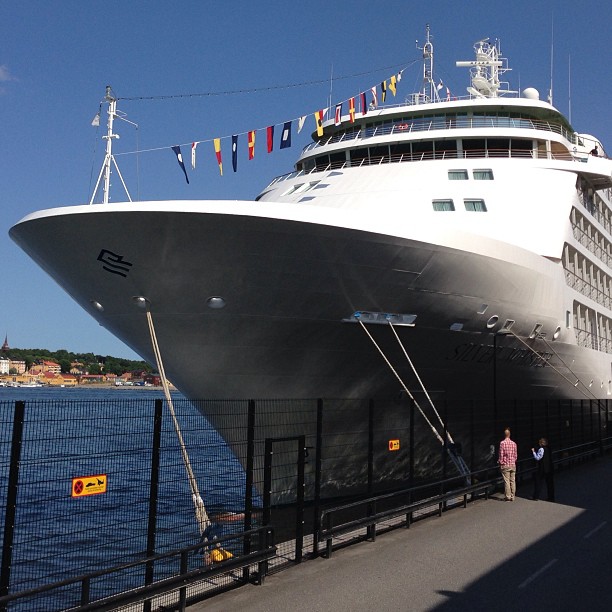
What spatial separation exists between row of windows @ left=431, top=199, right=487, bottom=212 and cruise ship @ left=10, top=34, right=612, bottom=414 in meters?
0.03

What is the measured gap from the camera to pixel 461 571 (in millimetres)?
8086

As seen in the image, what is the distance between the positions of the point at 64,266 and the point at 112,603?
26.9 feet

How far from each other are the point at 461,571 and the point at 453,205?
37.3 ft

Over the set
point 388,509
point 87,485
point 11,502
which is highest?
point 87,485

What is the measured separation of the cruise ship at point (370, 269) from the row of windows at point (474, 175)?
46mm

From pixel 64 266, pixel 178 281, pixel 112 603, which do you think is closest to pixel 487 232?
pixel 178 281

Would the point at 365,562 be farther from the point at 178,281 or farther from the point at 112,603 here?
the point at 178,281

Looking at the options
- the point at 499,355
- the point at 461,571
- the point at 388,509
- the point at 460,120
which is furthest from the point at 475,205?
the point at 461,571

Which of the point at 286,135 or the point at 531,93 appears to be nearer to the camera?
the point at 286,135

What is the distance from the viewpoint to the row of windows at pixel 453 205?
17.9 meters

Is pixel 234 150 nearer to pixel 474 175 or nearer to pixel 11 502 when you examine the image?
pixel 474 175

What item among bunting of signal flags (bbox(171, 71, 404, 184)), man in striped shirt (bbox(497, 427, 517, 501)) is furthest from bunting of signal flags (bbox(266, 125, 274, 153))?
man in striped shirt (bbox(497, 427, 517, 501))

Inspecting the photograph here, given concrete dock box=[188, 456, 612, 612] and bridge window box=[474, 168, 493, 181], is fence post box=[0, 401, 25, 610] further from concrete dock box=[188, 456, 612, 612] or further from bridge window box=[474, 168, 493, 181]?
bridge window box=[474, 168, 493, 181]

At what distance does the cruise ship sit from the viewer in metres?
11.9
